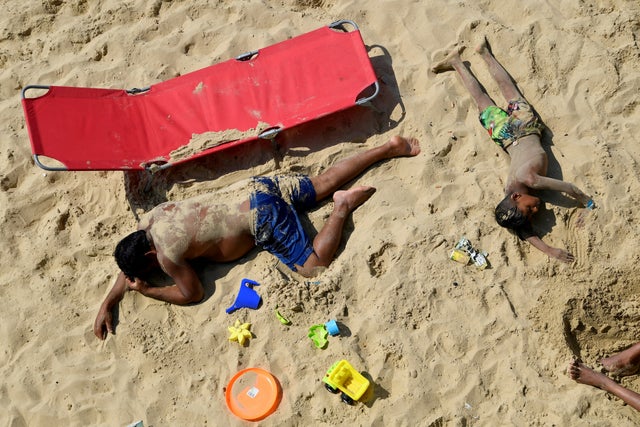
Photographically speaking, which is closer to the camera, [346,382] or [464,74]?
[346,382]

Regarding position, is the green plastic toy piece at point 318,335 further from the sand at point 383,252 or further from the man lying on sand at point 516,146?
the man lying on sand at point 516,146

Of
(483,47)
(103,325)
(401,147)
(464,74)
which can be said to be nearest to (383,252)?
(401,147)

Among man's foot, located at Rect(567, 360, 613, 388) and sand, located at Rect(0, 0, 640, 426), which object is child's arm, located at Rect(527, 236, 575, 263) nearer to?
sand, located at Rect(0, 0, 640, 426)

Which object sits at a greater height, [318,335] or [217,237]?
[217,237]

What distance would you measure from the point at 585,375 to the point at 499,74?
2.19 metres

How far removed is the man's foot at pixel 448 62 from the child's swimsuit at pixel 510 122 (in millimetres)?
479

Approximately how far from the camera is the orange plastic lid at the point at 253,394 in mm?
3621

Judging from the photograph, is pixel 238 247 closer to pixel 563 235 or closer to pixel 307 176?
pixel 307 176

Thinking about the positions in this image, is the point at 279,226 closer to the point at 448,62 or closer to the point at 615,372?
the point at 448,62

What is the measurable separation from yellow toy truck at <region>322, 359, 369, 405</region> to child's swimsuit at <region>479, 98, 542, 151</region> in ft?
6.27

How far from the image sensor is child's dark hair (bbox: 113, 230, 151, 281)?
3936 millimetres

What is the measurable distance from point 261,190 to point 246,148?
613 millimetres

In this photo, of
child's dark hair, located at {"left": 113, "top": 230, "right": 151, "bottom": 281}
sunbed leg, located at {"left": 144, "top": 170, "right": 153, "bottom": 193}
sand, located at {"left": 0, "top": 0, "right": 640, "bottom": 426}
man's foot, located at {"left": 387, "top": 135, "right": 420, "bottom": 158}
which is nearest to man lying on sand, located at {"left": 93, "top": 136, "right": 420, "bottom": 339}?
child's dark hair, located at {"left": 113, "top": 230, "right": 151, "bottom": 281}

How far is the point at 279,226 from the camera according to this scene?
4082 millimetres
